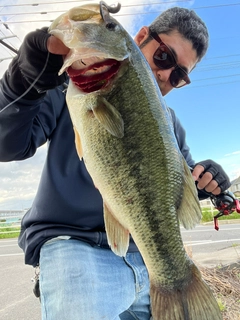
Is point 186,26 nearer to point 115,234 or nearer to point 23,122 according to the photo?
point 23,122

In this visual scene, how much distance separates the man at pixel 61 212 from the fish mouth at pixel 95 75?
0.15m

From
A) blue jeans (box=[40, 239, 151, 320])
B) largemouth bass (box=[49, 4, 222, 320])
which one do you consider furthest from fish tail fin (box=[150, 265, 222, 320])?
blue jeans (box=[40, 239, 151, 320])

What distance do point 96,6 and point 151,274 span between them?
1270 millimetres

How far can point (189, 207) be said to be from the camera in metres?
1.69

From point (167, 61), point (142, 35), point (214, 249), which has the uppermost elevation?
point (142, 35)

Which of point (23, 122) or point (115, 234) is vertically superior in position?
point (23, 122)

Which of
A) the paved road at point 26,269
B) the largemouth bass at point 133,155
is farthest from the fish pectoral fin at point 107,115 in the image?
the paved road at point 26,269

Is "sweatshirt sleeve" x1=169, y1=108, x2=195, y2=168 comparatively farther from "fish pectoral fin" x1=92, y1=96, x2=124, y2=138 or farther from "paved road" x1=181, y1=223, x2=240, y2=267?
"paved road" x1=181, y1=223, x2=240, y2=267

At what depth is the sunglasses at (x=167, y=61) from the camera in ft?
8.55

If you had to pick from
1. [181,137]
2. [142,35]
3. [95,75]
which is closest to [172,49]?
[142,35]

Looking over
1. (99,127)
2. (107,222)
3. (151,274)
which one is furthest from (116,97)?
(151,274)

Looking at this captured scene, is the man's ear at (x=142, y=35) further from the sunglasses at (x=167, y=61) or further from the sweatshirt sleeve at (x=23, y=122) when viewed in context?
the sweatshirt sleeve at (x=23, y=122)

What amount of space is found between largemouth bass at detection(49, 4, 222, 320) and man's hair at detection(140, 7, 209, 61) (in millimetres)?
1282

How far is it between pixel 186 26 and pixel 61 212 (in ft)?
6.05
